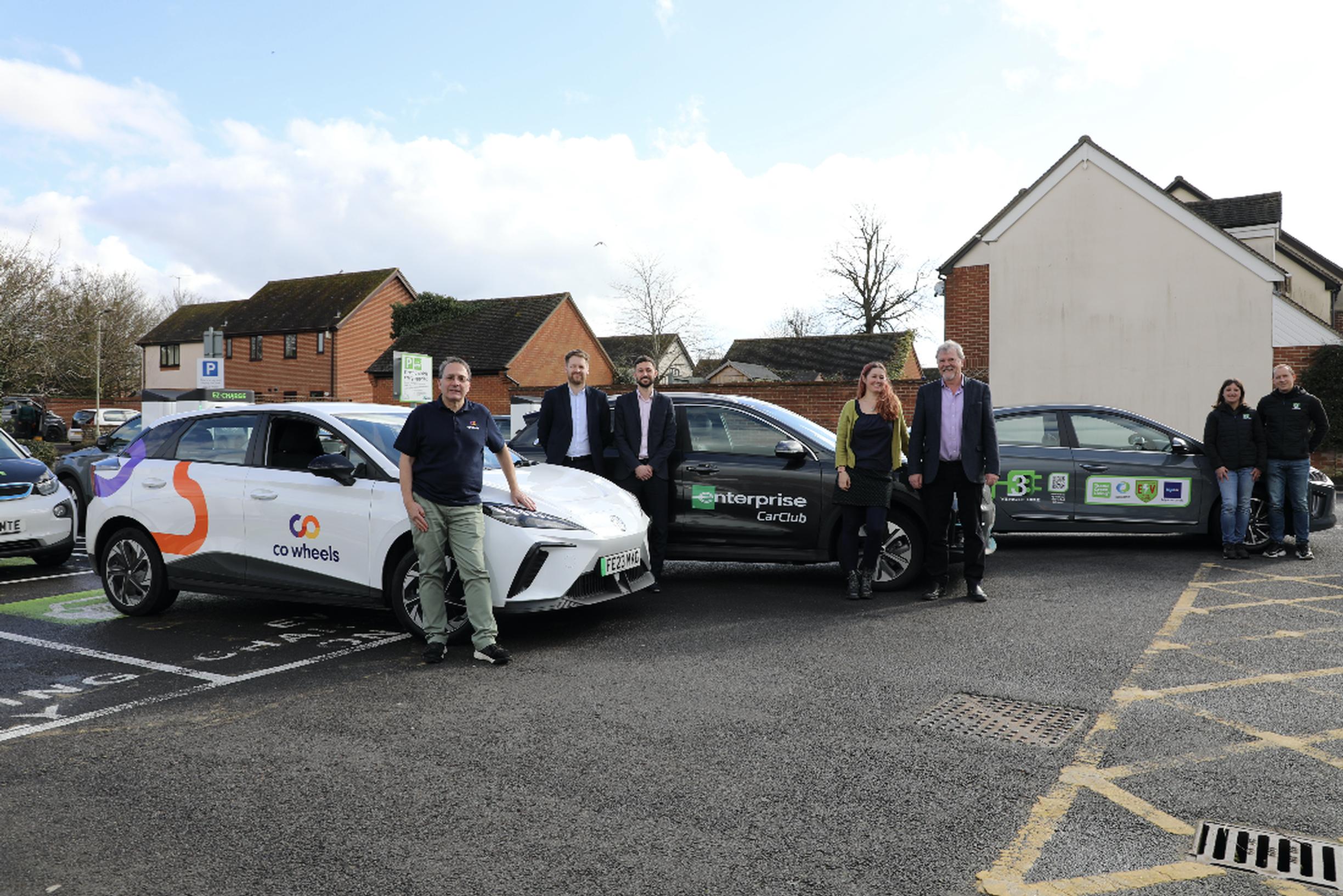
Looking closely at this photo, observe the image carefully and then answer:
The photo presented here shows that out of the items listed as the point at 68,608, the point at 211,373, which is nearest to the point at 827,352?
the point at 211,373

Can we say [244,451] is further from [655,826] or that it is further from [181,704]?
[655,826]

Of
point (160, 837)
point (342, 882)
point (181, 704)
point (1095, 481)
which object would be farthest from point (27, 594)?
point (1095, 481)

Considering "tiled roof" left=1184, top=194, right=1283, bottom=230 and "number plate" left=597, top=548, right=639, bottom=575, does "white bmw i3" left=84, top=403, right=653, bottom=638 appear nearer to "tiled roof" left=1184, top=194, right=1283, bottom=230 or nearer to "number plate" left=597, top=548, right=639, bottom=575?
"number plate" left=597, top=548, right=639, bottom=575

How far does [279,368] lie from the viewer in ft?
167

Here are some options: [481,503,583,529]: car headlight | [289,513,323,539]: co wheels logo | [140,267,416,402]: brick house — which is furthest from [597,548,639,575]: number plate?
[140,267,416,402]: brick house

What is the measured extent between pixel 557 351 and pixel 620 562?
130 feet

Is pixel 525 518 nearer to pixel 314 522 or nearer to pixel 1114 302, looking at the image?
pixel 314 522

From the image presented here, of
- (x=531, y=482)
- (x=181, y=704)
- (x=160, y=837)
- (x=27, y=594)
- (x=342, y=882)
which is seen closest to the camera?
(x=342, y=882)

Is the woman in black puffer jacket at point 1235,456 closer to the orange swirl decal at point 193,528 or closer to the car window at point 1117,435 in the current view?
the car window at point 1117,435

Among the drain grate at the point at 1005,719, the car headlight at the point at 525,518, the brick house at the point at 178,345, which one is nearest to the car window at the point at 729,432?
the car headlight at the point at 525,518

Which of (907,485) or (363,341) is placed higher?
(363,341)

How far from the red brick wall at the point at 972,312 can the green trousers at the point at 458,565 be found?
18.1 m

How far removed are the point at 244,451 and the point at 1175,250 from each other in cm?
1967

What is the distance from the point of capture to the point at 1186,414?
2033cm
